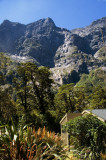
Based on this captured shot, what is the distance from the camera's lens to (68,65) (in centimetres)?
19750

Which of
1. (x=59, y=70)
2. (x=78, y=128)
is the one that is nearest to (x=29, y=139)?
(x=78, y=128)

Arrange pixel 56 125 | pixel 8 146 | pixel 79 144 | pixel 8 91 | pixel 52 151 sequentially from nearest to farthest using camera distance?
pixel 8 146 < pixel 52 151 < pixel 79 144 < pixel 8 91 < pixel 56 125

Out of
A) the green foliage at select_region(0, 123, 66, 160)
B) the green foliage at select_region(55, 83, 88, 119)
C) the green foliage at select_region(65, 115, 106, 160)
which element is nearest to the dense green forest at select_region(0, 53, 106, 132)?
the green foliage at select_region(55, 83, 88, 119)

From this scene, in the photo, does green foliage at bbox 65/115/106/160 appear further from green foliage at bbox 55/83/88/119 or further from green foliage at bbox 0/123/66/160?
green foliage at bbox 55/83/88/119

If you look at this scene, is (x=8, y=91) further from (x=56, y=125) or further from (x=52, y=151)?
(x=52, y=151)

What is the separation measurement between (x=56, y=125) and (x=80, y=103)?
9.81 meters

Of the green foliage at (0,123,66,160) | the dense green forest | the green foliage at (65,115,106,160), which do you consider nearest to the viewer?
the green foliage at (0,123,66,160)

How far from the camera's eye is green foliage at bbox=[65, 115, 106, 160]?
929 centimetres

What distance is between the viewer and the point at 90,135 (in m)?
10.0

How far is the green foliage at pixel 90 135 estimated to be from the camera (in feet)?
30.5

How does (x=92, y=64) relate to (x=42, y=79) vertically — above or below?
above

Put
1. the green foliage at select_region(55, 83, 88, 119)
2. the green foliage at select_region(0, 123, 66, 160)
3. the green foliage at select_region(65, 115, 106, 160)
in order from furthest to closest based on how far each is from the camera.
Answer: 1. the green foliage at select_region(55, 83, 88, 119)
2. the green foliage at select_region(65, 115, 106, 160)
3. the green foliage at select_region(0, 123, 66, 160)

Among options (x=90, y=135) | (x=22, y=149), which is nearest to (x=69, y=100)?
(x=90, y=135)

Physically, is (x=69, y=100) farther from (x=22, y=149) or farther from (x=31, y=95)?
(x=22, y=149)
